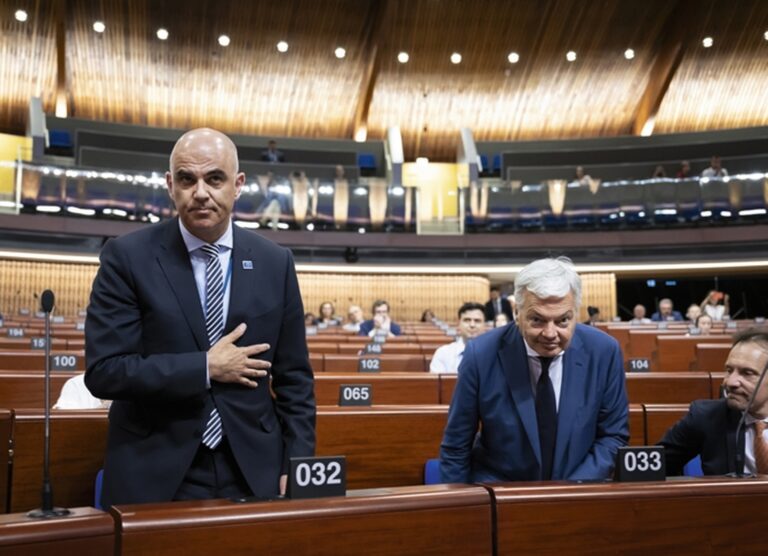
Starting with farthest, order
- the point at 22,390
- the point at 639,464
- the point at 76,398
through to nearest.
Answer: the point at 22,390, the point at 76,398, the point at 639,464

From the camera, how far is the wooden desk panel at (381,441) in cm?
271

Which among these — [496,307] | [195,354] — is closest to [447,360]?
[195,354]

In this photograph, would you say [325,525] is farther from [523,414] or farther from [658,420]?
[658,420]

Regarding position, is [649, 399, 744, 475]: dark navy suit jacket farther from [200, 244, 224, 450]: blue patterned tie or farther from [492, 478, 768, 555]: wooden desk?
[200, 244, 224, 450]: blue patterned tie

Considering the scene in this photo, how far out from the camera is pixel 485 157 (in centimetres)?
1731

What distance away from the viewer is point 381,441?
2.75 meters

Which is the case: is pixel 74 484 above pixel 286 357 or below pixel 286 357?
below

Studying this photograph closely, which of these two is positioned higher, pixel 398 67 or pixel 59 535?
pixel 398 67

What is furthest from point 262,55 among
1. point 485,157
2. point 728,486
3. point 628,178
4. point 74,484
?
point 728,486

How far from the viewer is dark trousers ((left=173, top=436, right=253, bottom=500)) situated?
1.71 meters

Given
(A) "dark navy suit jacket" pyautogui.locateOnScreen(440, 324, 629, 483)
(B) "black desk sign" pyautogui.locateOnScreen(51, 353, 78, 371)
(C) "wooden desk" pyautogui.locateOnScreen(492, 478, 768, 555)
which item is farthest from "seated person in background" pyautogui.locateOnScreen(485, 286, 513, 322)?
(C) "wooden desk" pyautogui.locateOnScreen(492, 478, 768, 555)

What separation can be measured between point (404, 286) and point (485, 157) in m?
4.11

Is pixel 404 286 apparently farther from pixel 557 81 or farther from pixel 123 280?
pixel 123 280

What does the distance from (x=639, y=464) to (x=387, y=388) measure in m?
2.50
